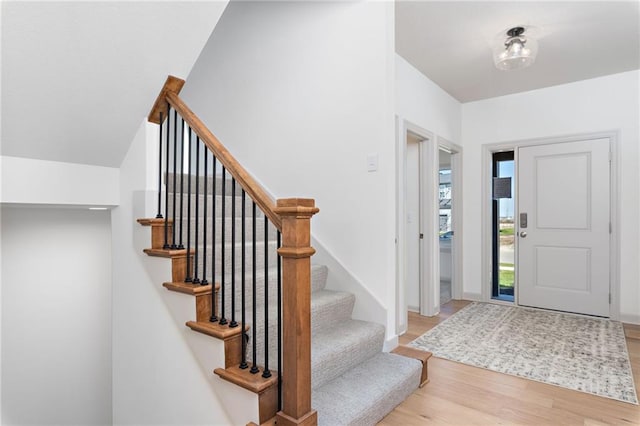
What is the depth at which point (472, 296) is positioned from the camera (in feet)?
15.8

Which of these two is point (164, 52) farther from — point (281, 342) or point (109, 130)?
point (281, 342)

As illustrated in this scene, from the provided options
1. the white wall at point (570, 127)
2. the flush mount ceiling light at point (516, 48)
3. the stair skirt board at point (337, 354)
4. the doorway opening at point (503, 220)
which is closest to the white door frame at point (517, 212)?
the white wall at point (570, 127)

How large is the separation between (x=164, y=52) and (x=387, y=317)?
2.12m

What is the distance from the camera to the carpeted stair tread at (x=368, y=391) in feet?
5.87

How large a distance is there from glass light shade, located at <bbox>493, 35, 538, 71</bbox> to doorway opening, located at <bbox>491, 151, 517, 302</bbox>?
6.29 ft

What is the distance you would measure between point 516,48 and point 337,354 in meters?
2.82

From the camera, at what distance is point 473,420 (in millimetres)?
2033

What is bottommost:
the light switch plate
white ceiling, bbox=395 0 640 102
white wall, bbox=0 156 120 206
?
white wall, bbox=0 156 120 206

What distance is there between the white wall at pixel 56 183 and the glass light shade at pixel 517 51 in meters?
3.12

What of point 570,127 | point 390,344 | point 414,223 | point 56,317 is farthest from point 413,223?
point 56,317

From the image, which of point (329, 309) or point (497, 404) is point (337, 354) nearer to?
point (329, 309)

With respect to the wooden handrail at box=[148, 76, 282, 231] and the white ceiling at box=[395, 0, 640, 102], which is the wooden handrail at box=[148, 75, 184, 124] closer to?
the wooden handrail at box=[148, 76, 282, 231]

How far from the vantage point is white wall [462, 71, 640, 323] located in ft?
12.8

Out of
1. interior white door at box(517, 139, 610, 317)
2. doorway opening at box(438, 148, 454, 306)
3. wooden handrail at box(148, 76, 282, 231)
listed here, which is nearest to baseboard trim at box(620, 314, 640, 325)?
interior white door at box(517, 139, 610, 317)
